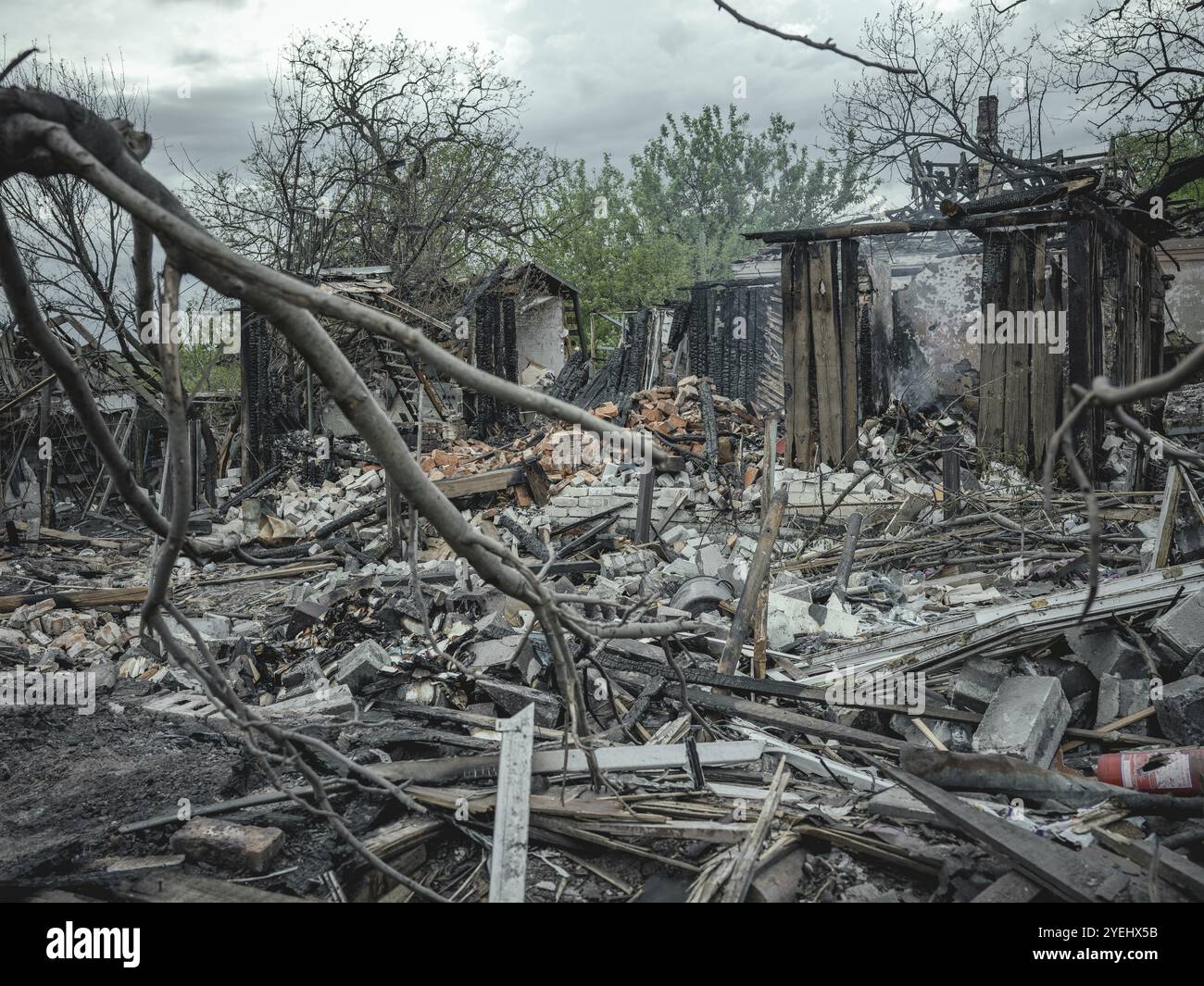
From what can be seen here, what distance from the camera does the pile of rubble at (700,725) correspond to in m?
3.03

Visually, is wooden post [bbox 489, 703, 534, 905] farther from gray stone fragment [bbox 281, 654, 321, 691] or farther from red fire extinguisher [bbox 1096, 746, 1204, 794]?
gray stone fragment [bbox 281, 654, 321, 691]

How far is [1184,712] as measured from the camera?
3.82 metres

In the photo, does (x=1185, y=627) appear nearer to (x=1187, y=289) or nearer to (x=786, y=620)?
(x=786, y=620)

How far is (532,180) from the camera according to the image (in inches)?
854

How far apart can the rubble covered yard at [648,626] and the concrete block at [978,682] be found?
2 centimetres

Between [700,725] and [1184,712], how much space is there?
7.28 ft

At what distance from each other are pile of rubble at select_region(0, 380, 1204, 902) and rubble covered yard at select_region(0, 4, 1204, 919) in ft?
0.07

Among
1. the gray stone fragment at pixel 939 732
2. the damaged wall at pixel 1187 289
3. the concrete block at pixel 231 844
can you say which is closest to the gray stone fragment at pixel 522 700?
the concrete block at pixel 231 844

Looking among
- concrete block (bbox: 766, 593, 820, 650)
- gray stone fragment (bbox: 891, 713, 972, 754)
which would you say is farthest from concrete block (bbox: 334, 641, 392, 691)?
gray stone fragment (bbox: 891, 713, 972, 754)

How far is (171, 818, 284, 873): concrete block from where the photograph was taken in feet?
10.0

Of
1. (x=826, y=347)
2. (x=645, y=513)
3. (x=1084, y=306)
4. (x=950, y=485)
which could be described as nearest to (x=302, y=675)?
(x=645, y=513)

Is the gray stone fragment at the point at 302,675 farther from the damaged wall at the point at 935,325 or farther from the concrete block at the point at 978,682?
A: the damaged wall at the point at 935,325
